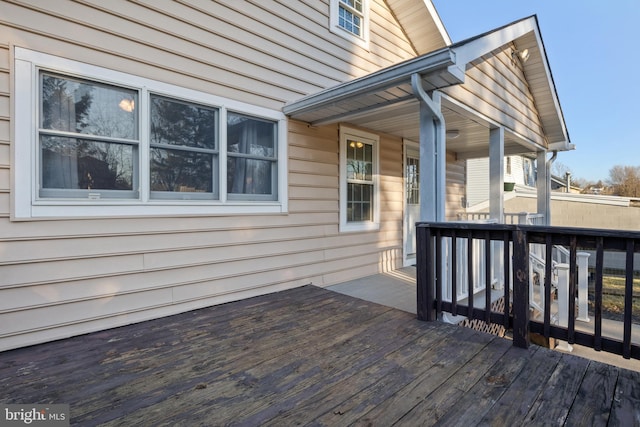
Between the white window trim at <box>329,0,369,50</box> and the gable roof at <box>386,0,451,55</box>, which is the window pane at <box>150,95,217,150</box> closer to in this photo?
the white window trim at <box>329,0,369,50</box>

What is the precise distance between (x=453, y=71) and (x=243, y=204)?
2.45 metres

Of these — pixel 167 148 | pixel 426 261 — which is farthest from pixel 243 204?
pixel 426 261

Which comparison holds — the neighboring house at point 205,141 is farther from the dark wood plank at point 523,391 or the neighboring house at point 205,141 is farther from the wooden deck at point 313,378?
the dark wood plank at point 523,391

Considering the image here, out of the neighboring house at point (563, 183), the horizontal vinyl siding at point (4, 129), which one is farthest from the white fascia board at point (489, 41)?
the neighboring house at point (563, 183)

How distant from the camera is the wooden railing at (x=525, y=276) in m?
2.00

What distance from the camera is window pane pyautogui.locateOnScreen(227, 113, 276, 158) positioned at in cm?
356

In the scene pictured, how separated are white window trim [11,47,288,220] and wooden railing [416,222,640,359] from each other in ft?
6.83

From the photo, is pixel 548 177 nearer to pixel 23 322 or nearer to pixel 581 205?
pixel 581 205

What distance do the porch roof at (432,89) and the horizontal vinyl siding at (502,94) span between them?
0.48ft

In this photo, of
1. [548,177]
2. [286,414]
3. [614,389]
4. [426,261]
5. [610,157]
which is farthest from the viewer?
[610,157]

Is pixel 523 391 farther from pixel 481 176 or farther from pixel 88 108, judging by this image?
pixel 481 176

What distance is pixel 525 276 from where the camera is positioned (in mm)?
2332

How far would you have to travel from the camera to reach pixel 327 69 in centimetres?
452

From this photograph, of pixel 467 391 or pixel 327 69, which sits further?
pixel 327 69
